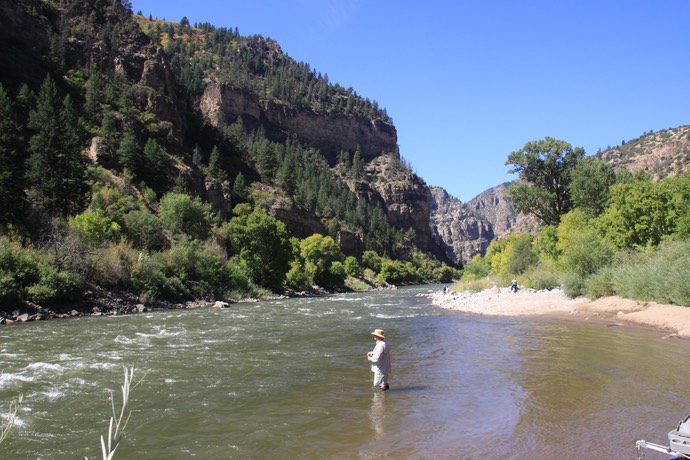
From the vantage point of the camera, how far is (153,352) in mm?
16703

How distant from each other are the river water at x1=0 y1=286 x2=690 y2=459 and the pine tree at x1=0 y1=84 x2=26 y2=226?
2079 cm

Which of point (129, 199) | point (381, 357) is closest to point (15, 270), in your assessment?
point (381, 357)

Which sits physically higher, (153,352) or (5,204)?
(5,204)

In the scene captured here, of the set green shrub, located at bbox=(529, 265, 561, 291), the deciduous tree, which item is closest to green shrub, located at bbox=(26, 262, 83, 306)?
green shrub, located at bbox=(529, 265, 561, 291)

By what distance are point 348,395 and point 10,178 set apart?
37.8m

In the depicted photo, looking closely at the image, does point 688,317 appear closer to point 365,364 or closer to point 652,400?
point 652,400

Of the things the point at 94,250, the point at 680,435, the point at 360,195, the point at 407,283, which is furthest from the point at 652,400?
the point at 360,195

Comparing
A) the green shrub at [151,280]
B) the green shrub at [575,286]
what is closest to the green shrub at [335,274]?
the green shrub at [151,280]

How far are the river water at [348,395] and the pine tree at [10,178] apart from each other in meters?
20.8

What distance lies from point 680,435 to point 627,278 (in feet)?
84.5

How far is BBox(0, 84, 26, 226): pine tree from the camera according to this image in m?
36.0

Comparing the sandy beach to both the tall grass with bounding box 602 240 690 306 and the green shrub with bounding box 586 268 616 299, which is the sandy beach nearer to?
the tall grass with bounding box 602 240 690 306

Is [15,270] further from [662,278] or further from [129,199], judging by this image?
[662,278]

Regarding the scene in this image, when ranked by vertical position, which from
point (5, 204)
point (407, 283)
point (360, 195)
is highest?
point (360, 195)
